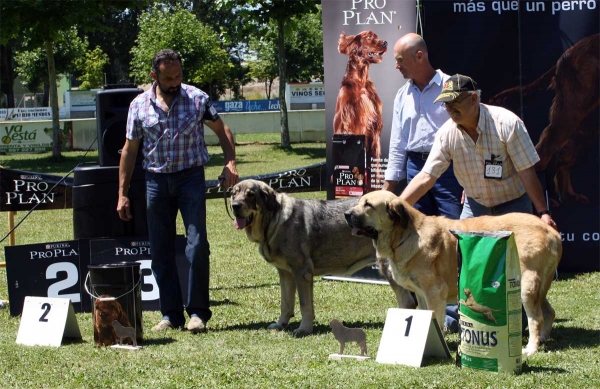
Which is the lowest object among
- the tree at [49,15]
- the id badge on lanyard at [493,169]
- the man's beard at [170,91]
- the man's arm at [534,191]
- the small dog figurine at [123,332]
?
the small dog figurine at [123,332]

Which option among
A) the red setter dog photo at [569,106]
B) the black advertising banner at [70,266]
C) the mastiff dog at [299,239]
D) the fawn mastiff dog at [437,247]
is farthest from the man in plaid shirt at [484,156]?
the red setter dog photo at [569,106]

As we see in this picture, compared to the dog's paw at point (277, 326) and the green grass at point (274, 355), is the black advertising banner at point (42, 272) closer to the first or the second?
the green grass at point (274, 355)

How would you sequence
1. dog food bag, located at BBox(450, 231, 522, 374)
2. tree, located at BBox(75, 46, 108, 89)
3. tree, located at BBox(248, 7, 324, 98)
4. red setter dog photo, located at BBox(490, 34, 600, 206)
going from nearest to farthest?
dog food bag, located at BBox(450, 231, 522, 374) < red setter dog photo, located at BBox(490, 34, 600, 206) < tree, located at BBox(248, 7, 324, 98) < tree, located at BBox(75, 46, 108, 89)

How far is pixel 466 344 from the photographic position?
4793 mm

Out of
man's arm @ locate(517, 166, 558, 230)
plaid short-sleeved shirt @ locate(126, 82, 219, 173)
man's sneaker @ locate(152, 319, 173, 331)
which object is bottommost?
man's sneaker @ locate(152, 319, 173, 331)

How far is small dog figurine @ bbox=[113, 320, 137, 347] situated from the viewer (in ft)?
19.5

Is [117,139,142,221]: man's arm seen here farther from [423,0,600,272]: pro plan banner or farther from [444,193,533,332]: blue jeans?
[423,0,600,272]: pro plan banner

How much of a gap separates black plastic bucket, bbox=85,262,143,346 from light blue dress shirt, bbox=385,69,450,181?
7.39 ft

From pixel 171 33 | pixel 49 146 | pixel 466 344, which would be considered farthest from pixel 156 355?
pixel 171 33

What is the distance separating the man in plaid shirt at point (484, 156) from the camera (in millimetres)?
5434

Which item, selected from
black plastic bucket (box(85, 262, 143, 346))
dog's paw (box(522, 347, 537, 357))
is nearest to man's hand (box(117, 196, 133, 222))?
black plastic bucket (box(85, 262, 143, 346))

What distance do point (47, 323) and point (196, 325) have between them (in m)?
1.16

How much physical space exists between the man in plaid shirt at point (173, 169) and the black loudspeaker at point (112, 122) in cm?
124

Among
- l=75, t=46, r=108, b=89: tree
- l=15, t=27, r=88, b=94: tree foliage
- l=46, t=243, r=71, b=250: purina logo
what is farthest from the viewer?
l=75, t=46, r=108, b=89: tree
